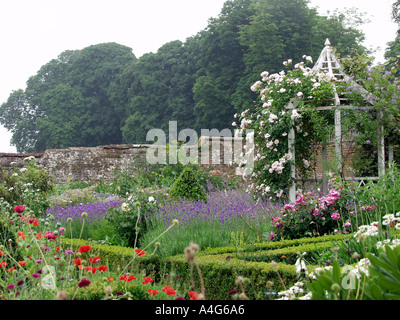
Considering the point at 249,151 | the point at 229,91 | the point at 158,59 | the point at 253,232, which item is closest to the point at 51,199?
the point at 249,151

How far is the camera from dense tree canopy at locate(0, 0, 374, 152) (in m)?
22.3

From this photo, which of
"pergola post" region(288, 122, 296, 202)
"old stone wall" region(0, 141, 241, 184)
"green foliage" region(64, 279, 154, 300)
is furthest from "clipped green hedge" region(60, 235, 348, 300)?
"old stone wall" region(0, 141, 241, 184)

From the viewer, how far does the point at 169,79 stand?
28.2 m

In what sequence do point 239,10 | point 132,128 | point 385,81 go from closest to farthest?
point 385,81 → point 239,10 → point 132,128

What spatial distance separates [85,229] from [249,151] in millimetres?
3651

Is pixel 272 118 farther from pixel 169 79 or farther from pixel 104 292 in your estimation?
pixel 169 79

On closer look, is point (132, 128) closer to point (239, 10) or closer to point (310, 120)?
point (239, 10)

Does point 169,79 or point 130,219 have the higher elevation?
point 169,79

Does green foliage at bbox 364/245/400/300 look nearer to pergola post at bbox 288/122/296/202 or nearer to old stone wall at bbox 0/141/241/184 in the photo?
pergola post at bbox 288/122/296/202

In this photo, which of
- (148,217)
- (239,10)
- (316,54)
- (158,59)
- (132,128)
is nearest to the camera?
(148,217)

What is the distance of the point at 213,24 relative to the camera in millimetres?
24594

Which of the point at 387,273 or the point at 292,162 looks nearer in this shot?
the point at 387,273

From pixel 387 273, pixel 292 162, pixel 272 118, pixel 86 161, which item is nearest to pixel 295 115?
pixel 272 118

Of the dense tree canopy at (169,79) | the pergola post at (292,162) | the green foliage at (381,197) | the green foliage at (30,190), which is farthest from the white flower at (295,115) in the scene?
the dense tree canopy at (169,79)
